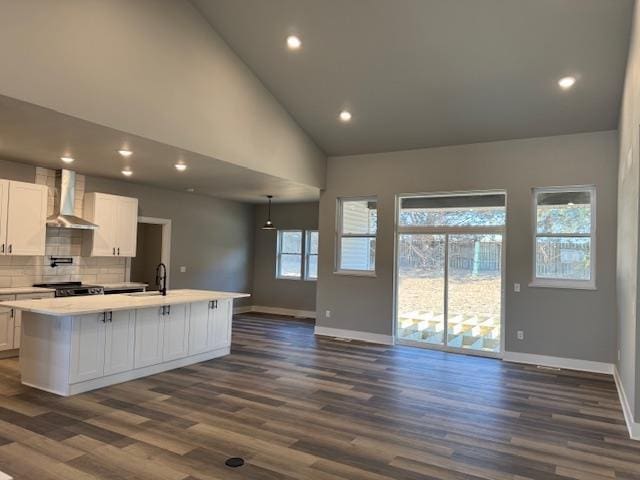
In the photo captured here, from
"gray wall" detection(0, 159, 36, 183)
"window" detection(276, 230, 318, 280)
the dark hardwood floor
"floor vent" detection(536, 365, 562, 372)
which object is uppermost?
"gray wall" detection(0, 159, 36, 183)

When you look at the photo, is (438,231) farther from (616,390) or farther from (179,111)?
(179,111)

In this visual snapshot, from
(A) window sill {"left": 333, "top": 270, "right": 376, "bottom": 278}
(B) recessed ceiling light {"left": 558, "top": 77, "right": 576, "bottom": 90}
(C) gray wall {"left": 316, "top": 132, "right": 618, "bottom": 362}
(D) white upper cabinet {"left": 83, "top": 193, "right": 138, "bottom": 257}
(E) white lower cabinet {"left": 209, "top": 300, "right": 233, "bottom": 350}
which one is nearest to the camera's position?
(B) recessed ceiling light {"left": 558, "top": 77, "right": 576, "bottom": 90}

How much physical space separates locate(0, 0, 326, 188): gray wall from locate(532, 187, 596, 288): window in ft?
13.0

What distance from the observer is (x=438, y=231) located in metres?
7.40

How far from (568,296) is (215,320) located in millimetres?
4810

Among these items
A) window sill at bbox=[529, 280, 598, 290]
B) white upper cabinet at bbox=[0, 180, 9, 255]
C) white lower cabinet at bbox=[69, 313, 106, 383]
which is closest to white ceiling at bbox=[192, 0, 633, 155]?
window sill at bbox=[529, 280, 598, 290]

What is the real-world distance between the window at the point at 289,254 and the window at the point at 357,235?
2564mm

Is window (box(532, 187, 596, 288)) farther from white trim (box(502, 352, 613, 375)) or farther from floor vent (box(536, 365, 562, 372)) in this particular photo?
floor vent (box(536, 365, 562, 372))

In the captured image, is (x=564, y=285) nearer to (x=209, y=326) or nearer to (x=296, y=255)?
(x=209, y=326)

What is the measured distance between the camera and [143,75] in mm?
4664

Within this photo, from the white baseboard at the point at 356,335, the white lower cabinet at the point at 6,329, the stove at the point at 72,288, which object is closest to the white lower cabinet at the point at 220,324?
the stove at the point at 72,288

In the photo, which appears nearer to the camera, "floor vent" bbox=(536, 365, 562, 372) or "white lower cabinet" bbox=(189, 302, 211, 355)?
"white lower cabinet" bbox=(189, 302, 211, 355)

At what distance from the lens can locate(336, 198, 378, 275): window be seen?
8023 mm

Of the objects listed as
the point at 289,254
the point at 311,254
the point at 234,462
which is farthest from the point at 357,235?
the point at 234,462
